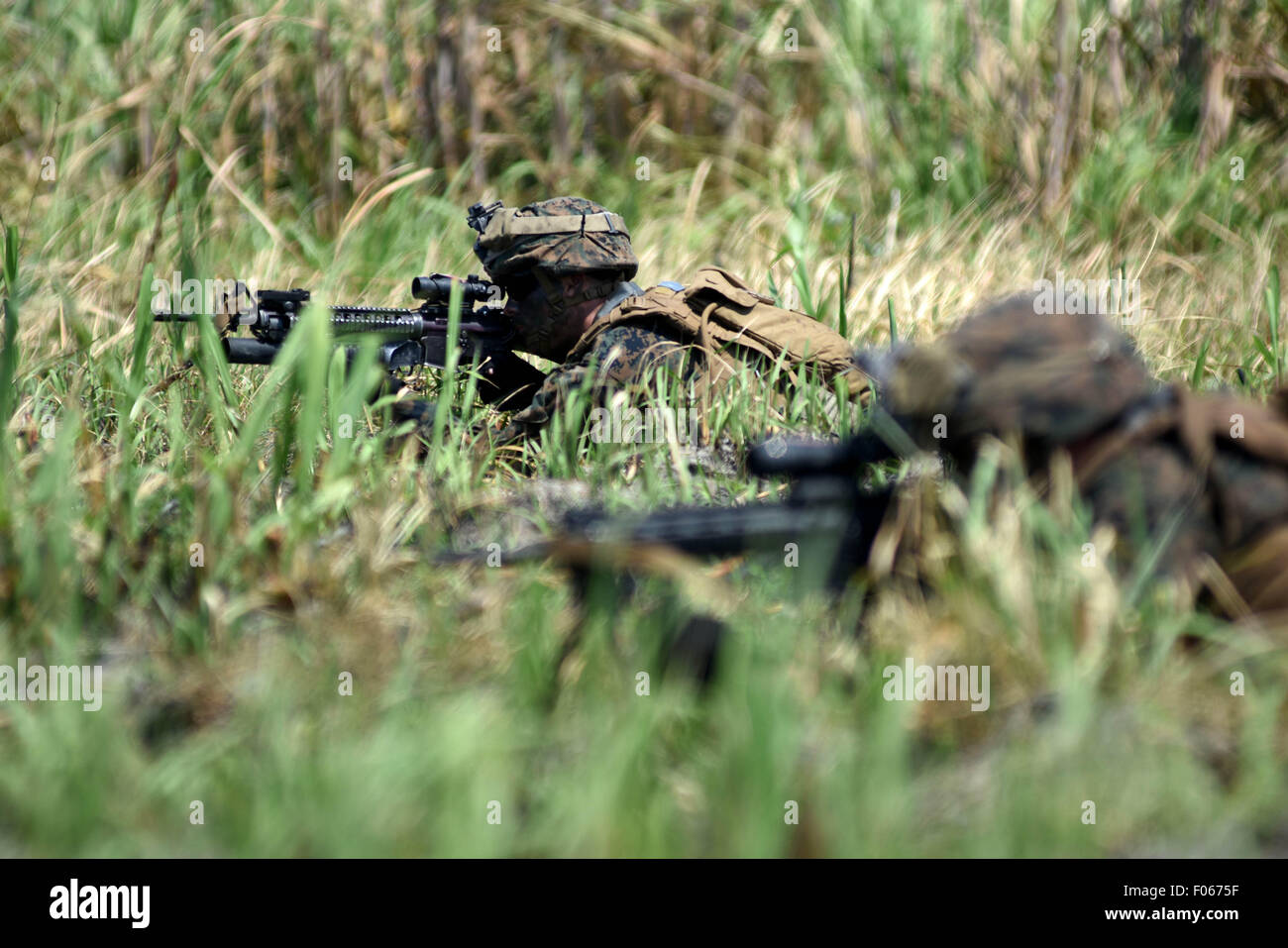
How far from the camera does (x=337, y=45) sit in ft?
18.4

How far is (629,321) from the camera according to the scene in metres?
3.42

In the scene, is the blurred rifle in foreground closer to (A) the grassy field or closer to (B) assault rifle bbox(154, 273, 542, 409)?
(A) the grassy field

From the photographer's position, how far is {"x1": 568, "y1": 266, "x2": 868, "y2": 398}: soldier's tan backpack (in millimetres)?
3398

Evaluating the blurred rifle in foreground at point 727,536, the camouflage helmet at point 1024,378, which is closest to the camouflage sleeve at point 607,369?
the blurred rifle in foreground at point 727,536

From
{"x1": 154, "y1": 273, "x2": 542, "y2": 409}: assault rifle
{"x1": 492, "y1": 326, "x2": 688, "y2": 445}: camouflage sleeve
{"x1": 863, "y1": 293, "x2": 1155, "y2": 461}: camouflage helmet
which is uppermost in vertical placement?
{"x1": 154, "y1": 273, "x2": 542, "y2": 409}: assault rifle

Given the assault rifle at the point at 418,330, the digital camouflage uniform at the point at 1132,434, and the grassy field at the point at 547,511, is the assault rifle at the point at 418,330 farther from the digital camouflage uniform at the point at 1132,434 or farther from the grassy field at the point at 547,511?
the digital camouflage uniform at the point at 1132,434

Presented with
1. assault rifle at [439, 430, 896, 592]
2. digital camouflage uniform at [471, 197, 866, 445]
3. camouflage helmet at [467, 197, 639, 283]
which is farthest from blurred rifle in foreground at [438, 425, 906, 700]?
camouflage helmet at [467, 197, 639, 283]

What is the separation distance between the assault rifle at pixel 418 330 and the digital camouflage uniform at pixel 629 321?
15 cm

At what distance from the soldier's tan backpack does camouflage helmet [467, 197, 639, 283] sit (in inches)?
5.7

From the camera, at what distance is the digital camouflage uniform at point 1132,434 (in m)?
1.91

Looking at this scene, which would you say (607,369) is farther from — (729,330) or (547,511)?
(547,511)

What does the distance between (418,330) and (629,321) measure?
579 mm

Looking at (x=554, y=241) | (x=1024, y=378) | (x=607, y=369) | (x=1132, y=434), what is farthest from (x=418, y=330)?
(x=1132, y=434)
